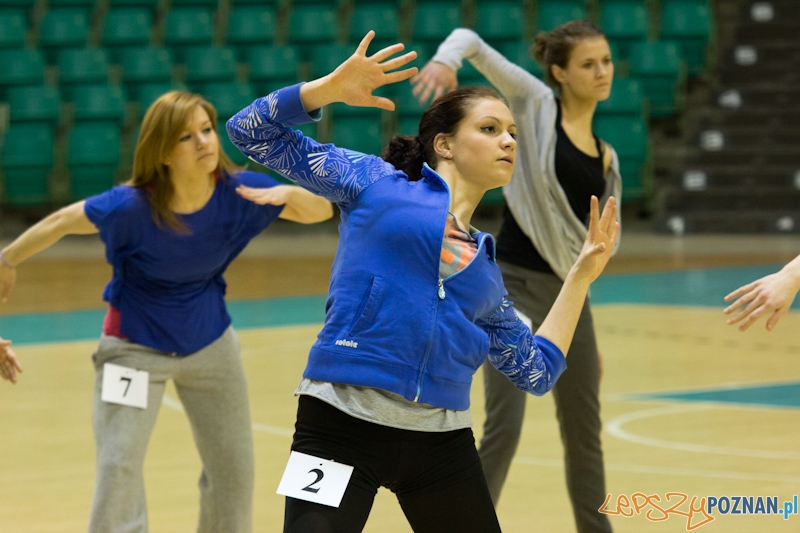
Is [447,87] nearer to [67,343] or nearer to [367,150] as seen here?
[67,343]

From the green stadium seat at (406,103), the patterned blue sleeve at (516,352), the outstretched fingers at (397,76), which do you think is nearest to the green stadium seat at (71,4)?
the green stadium seat at (406,103)

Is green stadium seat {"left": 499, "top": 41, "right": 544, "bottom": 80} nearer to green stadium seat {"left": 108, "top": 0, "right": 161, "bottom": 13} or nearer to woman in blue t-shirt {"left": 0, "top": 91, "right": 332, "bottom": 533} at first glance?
green stadium seat {"left": 108, "top": 0, "right": 161, "bottom": 13}

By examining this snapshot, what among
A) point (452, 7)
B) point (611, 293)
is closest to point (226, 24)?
point (452, 7)

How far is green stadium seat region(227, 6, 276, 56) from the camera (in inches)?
600

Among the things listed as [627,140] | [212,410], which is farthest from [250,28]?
[212,410]

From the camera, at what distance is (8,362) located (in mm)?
3719

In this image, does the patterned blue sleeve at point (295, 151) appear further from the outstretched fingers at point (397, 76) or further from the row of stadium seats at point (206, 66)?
the row of stadium seats at point (206, 66)

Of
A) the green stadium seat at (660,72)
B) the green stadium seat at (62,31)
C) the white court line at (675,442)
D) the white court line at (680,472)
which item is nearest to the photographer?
the white court line at (680,472)

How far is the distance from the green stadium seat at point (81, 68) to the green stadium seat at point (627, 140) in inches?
250

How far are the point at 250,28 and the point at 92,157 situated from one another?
2.95 meters

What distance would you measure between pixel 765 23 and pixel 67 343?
449 inches

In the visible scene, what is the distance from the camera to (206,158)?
4.02 meters

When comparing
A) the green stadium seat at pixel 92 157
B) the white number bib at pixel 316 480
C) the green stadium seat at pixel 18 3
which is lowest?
the green stadium seat at pixel 92 157

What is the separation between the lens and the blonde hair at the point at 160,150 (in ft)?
13.0
